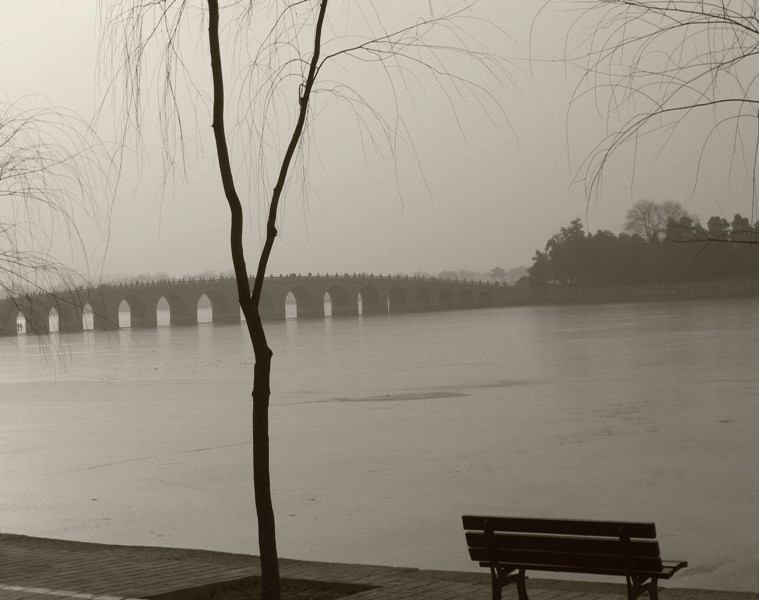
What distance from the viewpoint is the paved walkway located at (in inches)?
228

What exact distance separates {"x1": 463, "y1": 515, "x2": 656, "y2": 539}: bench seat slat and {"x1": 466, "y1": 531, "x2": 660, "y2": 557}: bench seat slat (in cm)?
4

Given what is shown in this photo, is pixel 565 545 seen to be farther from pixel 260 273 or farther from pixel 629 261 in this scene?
pixel 629 261

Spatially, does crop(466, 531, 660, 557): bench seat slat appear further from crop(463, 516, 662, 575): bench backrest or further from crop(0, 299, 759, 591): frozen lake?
crop(0, 299, 759, 591): frozen lake

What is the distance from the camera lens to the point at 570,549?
469 centimetres

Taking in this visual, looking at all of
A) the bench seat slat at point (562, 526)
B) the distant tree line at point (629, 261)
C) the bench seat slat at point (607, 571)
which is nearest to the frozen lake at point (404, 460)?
the bench seat slat at point (607, 571)

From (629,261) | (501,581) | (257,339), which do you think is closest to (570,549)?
(501,581)

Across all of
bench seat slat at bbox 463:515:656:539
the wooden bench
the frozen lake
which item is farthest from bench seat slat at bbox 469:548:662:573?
the frozen lake

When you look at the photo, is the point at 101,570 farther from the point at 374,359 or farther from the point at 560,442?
the point at 374,359

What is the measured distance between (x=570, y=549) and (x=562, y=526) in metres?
0.13

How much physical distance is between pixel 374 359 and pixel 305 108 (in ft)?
117

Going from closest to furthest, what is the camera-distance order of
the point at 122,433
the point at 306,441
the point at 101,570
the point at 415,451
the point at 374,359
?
1. the point at 101,570
2. the point at 415,451
3. the point at 306,441
4. the point at 122,433
5. the point at 374,359

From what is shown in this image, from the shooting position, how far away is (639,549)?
4.45 m

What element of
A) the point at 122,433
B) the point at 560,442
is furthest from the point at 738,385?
the point at 122,433

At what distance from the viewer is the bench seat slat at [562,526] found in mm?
4387
